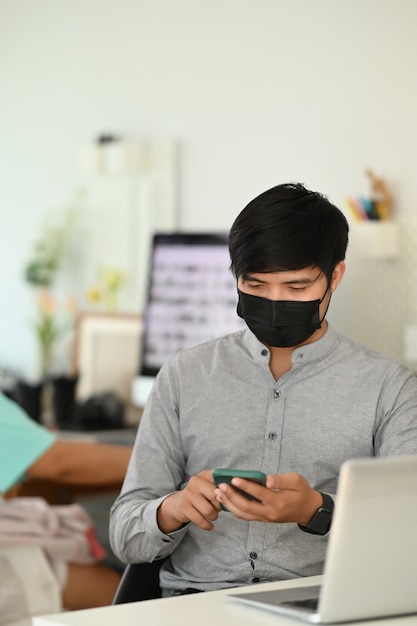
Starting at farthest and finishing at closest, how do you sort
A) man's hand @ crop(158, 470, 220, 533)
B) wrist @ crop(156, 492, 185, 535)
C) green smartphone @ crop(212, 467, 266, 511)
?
1. wrist @ crop(156, 492, 185, 535)
2. man's hand @ crop(158, 470, 220, 533)
3. green smartphone @ crop(212, 467, 266, 511)

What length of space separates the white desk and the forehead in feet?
1.80

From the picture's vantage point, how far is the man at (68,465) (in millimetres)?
2740

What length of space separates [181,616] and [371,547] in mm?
267

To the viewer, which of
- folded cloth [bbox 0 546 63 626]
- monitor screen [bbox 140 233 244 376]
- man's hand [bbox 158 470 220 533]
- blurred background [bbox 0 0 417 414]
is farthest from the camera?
monitor screen [bbox 140 233 244 376]

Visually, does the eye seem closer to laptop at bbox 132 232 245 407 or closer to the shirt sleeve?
the shirt sleeve

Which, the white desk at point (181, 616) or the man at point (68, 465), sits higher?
the white desk at point (181, 616)

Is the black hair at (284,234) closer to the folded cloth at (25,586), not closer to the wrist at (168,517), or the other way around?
the wrist at (168,517)

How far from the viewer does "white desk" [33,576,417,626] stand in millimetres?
1337

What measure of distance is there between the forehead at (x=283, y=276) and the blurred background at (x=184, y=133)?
1.33 m

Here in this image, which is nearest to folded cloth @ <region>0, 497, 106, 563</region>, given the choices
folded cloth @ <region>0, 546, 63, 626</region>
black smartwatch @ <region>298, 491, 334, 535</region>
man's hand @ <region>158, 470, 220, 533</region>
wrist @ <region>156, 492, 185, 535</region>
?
folded cloth @ <region>0, 546, 63, 626</region>

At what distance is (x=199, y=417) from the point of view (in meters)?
1.90

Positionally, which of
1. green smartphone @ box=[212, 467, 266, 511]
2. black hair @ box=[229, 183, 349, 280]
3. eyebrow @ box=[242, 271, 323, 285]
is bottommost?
green smartphone @ box=[212, 467, 266, 511]

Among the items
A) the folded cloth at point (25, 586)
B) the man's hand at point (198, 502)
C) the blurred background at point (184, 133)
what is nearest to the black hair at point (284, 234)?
the man's hand at point (198, 502)

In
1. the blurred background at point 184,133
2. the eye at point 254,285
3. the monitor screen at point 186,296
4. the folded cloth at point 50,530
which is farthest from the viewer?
the monitor screen at point 186,296
